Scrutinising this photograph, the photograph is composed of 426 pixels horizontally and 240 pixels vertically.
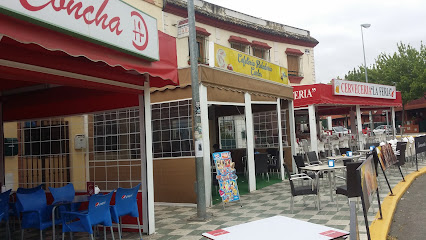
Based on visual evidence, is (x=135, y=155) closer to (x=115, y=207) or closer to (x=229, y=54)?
(x=115, y=207)

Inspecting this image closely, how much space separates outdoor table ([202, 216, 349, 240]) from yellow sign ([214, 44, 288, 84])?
611 cm

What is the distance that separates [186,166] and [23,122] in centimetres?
383

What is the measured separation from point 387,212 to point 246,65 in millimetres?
5372

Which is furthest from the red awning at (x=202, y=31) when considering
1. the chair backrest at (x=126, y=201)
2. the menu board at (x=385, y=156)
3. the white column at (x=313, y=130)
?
the chair backrest at (x=126, y=201)

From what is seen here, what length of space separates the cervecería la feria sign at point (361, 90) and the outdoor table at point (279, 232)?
12740 millimetres

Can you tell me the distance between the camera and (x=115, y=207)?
5.13 m

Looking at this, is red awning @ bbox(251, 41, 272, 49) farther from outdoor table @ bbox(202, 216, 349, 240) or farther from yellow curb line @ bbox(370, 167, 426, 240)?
outdoor table @ bbox(202, 216, 349, 240)

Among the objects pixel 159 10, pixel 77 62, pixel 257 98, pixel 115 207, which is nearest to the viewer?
pixel 77 62

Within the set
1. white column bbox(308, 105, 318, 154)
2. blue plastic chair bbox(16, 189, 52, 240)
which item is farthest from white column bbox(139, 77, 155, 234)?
white column bbox(308, 105, 318, 154)

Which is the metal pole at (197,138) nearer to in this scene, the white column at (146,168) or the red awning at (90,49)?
the red awning at (90,49)

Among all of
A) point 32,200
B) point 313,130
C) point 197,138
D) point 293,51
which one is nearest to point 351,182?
point 197,138

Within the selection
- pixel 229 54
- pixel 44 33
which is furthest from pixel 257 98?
pixel 44 33

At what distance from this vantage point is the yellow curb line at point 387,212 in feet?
16.3

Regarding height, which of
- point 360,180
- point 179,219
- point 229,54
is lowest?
point 179,219
